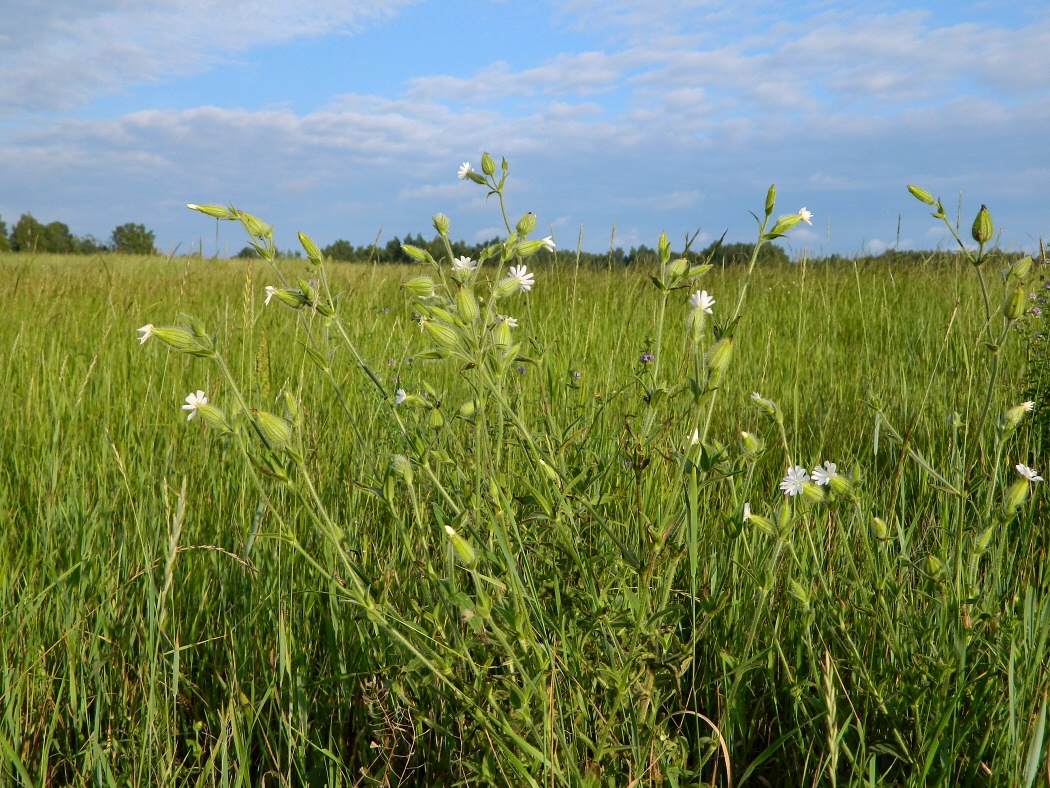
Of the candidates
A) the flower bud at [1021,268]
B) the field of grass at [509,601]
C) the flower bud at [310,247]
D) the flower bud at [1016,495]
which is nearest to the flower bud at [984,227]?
the flower bud at [1021,268]

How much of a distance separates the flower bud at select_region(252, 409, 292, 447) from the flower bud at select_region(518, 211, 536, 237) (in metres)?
0.59

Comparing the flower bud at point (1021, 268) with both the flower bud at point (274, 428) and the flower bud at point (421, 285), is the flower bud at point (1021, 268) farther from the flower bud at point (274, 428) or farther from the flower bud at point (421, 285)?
the flower bud at point (274, 428)

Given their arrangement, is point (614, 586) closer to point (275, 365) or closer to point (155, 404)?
point (155, 404)

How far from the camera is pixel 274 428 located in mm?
972

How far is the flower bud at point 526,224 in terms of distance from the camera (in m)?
1.36

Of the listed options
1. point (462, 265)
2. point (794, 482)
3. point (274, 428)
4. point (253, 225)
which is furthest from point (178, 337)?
point (794, 482)

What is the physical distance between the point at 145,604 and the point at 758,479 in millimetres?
1479

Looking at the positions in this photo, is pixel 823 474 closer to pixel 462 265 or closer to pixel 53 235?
pixel 462 265

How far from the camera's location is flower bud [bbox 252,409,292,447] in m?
0.97

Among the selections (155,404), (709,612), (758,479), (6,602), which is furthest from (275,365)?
(709,612)

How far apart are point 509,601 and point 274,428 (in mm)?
443

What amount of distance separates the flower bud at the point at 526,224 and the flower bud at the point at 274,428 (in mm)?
593

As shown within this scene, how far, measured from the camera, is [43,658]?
1.38m

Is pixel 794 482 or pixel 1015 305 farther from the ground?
pixel 1015 305
